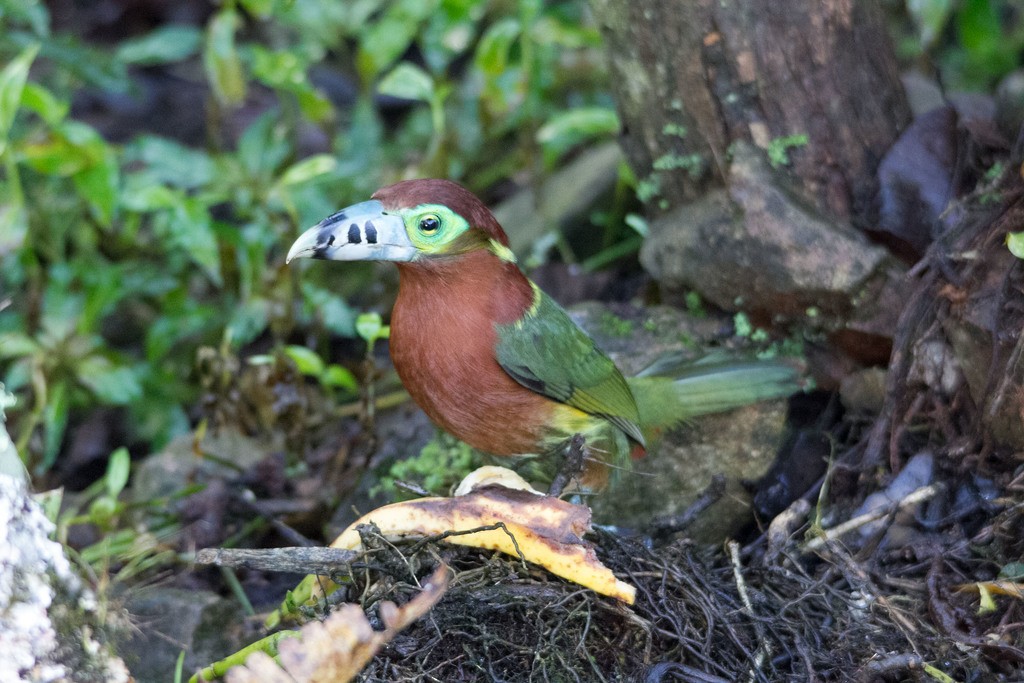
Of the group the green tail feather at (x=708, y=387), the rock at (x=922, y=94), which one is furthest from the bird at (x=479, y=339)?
the rock at (x=922, y=94)

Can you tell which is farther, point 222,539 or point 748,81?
point 222,539

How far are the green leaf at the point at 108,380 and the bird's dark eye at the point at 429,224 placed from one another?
1.60 m

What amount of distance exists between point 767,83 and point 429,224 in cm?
131

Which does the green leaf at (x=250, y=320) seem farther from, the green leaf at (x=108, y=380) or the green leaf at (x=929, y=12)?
the green leaf at (x=929, y=12)

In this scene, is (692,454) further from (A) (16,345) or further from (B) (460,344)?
(A) (16,345)

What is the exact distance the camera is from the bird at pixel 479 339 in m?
2.61

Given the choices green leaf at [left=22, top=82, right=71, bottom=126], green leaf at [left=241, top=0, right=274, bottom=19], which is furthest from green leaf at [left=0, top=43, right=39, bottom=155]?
green leaf at [left=241, top=0, right=274, bottom=19]

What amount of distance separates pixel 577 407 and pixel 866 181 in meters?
1.26

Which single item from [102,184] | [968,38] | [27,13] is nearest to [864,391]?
[968,38]

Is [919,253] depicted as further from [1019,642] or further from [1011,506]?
[1019,642]

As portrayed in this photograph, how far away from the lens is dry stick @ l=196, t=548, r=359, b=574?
235 cm

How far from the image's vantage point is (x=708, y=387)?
3.21 m

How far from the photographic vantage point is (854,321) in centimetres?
313

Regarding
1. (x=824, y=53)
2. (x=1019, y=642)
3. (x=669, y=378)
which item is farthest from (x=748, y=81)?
(x=1019, y=642)
